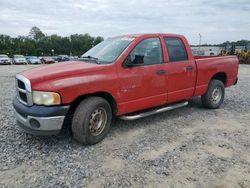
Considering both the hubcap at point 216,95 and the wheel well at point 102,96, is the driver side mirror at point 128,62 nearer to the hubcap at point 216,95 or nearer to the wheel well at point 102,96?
the wheel well at point 102,96

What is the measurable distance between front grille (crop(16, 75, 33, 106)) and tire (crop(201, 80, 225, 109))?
4.35 metres

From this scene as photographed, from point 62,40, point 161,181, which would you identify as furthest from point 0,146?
point 62,40

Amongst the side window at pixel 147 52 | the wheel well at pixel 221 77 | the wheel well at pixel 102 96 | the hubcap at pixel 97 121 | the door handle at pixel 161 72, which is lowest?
the hubcap at pixel 97 121

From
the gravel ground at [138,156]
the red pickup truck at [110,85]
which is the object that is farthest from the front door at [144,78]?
the gravel ground at [138,156]

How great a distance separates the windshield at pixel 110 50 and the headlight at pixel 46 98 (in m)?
1.26

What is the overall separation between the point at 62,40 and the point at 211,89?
78.6 meters

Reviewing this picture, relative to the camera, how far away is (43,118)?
3881 mm

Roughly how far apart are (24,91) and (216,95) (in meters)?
4.85

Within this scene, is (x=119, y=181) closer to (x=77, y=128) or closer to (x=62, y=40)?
(x=77, y=128)

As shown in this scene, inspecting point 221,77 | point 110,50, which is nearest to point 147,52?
point 110,50

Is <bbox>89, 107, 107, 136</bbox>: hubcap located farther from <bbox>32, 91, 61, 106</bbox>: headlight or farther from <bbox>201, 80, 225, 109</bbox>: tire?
<bbox>201, 80, 225, 109</bbox>: tire

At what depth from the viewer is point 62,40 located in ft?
264

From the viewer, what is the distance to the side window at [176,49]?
5.62 metres

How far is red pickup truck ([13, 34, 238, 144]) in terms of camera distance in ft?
13.0
